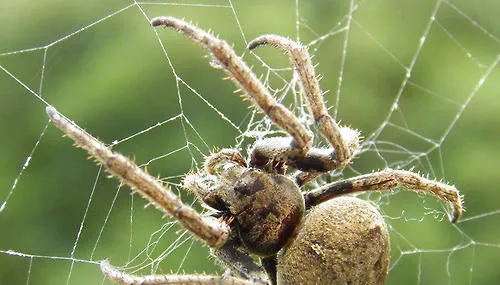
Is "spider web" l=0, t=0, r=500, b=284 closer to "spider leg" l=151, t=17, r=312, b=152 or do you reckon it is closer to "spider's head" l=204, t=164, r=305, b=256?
"spider's head" l=204, t=164, r=305, b=256

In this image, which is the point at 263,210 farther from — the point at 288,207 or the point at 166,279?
the point at 166,279

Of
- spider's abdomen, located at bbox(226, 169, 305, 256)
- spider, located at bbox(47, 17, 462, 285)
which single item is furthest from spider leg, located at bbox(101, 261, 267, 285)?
spider's abdomen, located at bbox(226, 169, 305, 256)

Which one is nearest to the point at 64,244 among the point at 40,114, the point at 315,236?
the point at 40,114

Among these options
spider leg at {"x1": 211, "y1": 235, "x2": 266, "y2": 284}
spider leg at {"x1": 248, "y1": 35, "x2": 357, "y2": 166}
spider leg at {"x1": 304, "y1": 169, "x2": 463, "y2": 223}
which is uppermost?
spider leg at {"x1": 248, "y1": 35, "x2": 357, "y2": 166}

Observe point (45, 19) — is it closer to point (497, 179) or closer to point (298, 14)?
point (298, 14)

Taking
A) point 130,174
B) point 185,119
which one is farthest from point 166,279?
point 185,119

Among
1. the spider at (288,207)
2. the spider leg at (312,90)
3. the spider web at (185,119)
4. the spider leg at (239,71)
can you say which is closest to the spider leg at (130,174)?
the spider at (288,207)

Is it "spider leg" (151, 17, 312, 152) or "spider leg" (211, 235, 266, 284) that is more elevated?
"spider leg" (151, 17, 312, 152)
